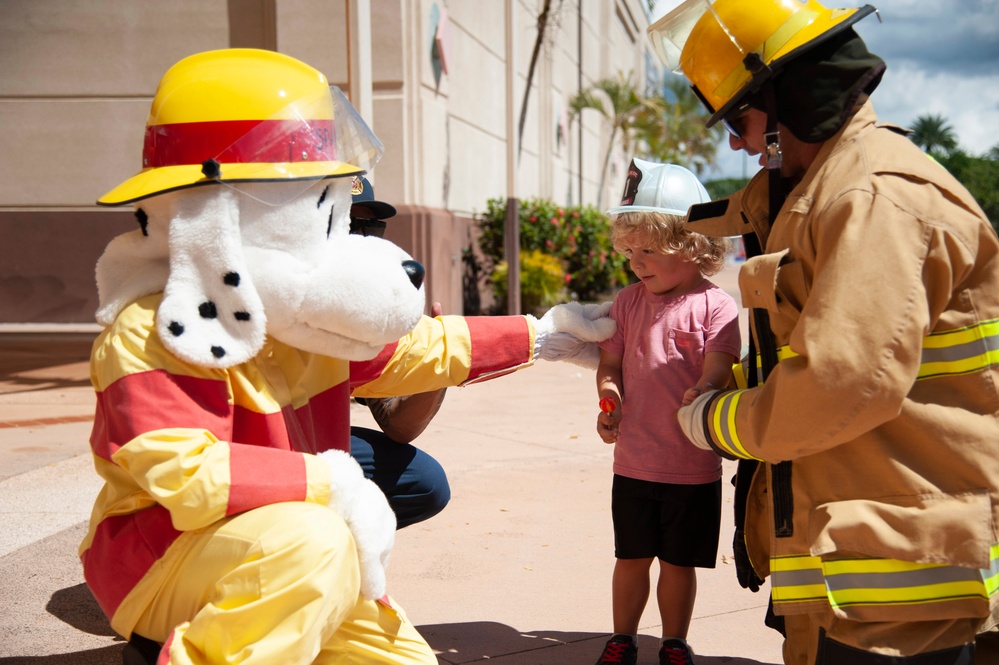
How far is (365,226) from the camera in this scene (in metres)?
3.87

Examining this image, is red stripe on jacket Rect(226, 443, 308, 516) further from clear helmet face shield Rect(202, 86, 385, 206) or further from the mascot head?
clear helmet face shield Rect(202, 86, 385, 206)

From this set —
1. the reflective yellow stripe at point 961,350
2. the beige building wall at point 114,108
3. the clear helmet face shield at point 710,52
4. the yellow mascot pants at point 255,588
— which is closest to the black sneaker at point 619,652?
the yellow mascot pants at point 255,588

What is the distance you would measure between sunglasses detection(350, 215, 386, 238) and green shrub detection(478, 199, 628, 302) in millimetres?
9391

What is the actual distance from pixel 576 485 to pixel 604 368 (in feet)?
7.13

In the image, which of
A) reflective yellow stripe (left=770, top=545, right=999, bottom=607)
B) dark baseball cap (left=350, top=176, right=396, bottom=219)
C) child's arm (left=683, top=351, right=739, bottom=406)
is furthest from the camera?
dark baseball cap (left=350, top=176, right=396, bottom=219)

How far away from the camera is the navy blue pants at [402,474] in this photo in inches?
148

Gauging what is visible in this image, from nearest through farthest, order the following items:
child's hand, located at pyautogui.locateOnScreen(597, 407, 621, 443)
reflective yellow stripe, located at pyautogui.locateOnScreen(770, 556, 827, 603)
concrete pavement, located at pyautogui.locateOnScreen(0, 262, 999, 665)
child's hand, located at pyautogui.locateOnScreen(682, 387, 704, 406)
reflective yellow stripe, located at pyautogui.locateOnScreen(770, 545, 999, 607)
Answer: reflective yellow stripe, located at pyautogui.locateOnScreen(770, 545, 999, 607) < reflective yellow stripe, located at pyautogui.locateOnScreen(770, 556, 827, 603) < child's hand, located at pyautogui.locateOnScreen(682, 387, 704, 406) < child's hand, located at pyautogui.locateOnScreen(597, 407, 621, 443) < concrete pavement, located at pyautogui.locateOnScreen(0, 262, 999, 665)

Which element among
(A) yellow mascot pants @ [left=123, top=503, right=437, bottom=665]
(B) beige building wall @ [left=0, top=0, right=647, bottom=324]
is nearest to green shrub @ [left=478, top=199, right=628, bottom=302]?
(B) beige building wall @ [left=0, top=0, right=647, bottom=324]

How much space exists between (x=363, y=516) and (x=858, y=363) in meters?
1.19

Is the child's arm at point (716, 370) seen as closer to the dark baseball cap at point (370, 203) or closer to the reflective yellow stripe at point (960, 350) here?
the reflective yellow stripe at point (960, 350)

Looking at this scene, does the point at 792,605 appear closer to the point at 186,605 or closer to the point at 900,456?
the point at 900,456

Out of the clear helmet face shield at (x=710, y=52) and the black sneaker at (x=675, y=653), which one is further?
the black sneaker at (x=675, y=653)

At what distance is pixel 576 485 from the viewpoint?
561 cm

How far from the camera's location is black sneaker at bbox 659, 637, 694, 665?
3.31 metres
